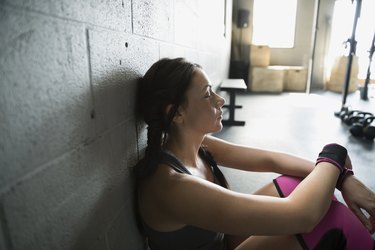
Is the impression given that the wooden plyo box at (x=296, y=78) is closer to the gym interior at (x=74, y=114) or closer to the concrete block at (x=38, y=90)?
the gym interior at (x=74, y=114)

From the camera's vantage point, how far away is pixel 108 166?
0.83 m

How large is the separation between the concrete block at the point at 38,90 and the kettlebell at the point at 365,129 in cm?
340

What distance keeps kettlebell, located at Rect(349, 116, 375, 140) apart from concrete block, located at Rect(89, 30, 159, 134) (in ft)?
10.1

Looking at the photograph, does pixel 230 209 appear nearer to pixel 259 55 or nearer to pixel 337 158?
pixel 337 158

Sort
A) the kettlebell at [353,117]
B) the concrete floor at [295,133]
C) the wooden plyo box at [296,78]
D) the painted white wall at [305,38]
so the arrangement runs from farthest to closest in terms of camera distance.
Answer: the painted white wall at [305,38] → the wooden plyo box at [296,78] → the kettlebell at [353,117] → the concrete floor at [295,133]

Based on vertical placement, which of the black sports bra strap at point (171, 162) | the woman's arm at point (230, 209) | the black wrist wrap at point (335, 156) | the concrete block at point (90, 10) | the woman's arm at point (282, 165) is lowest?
the woman's arm at point (282, 165)

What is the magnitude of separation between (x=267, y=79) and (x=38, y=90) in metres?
7.31

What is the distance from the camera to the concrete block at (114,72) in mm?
743

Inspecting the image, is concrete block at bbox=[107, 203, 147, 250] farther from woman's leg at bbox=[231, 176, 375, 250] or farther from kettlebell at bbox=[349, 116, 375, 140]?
kettlebell at bbox=[349, 116, 375, 140]

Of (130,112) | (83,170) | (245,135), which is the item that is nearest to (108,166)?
(83,170)

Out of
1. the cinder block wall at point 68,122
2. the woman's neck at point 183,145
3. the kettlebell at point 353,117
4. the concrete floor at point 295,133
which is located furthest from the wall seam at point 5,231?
the kettlebell at point 353,117

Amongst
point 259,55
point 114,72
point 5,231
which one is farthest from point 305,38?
point 5,231

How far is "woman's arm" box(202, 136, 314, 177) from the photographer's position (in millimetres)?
1260

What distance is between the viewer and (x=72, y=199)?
25.2 inches
